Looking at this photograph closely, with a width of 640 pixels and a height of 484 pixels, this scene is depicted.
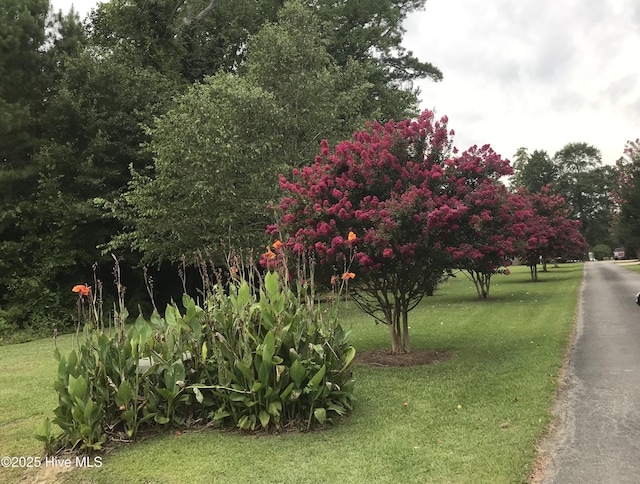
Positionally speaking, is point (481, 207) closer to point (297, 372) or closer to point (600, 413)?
point (600, 413)

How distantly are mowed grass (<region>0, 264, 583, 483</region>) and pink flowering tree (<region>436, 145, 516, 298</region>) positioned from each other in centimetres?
161

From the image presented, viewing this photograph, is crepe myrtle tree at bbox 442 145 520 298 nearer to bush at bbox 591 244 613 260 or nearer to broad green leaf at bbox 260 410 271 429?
broad green leaf at bbox 260 410 271 429

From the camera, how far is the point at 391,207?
700cm

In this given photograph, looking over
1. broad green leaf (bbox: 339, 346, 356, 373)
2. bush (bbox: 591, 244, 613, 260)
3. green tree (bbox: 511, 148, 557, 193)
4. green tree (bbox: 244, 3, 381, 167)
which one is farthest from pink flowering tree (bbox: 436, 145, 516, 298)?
bush (bbox: 591, 244, 613, 260)

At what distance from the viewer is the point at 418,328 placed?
1182 centimetres

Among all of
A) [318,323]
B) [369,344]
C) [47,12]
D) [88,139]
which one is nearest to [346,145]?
[318,323]

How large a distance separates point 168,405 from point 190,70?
21.0 m

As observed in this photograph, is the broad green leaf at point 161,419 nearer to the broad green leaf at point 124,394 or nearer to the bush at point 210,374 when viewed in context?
the bush at point 210,374

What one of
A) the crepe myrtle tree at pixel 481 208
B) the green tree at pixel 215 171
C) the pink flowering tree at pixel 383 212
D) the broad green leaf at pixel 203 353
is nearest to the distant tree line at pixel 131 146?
the green tree at pixel 215 171

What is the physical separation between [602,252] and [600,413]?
Result: 7619cm

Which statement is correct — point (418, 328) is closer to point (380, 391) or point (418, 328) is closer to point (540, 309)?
point (540, 309)

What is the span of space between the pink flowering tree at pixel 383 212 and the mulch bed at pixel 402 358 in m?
0.41

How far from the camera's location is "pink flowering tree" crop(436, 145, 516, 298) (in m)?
7.49

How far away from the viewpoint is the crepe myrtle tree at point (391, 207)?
7.10m
